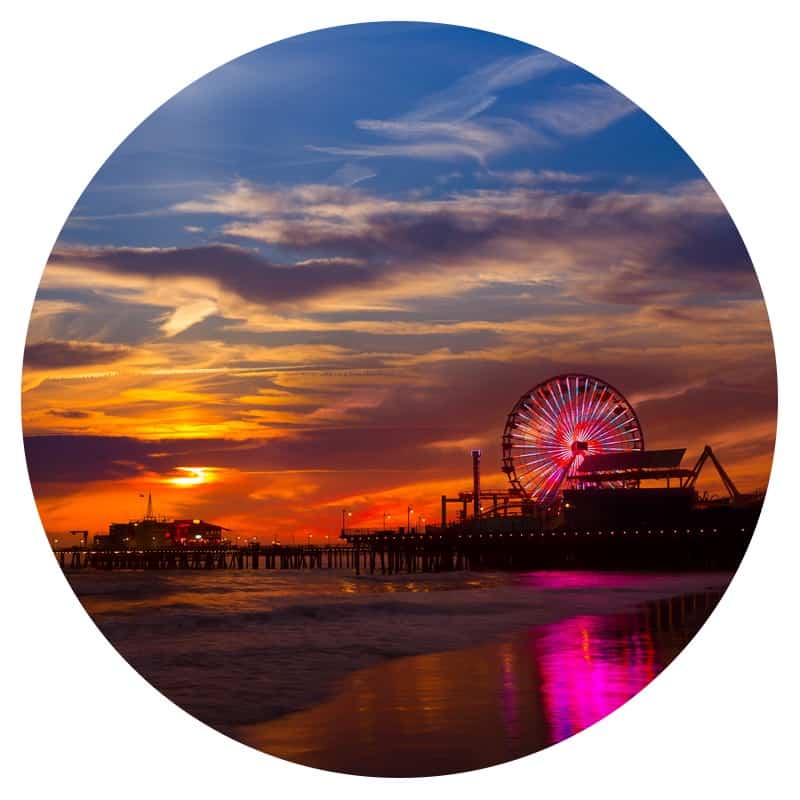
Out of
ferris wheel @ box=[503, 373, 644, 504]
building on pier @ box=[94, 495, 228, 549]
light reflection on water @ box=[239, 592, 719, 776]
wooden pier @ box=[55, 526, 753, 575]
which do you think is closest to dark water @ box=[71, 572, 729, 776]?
light reflection on water @ box=[239, 592, 719, 776]

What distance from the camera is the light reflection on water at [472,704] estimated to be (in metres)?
6.93

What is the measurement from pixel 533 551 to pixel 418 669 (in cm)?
1675

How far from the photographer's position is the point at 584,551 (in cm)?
2289

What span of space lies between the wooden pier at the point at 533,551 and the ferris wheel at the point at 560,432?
5.74 ft

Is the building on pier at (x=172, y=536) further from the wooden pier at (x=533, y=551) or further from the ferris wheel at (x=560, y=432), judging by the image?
the ferris wheel at (x=560, y=432)

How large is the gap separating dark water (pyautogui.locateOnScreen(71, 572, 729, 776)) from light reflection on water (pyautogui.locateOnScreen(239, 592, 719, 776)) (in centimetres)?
1

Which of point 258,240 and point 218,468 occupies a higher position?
point 258,240

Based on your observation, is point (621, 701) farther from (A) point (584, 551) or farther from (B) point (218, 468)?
(A) point (584, 551)

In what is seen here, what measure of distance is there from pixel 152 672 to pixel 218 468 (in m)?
4.04

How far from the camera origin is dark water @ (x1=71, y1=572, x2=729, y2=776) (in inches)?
279

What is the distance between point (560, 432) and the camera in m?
27.6

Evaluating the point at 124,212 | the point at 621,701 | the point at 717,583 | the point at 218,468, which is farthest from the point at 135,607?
the point at 621,701

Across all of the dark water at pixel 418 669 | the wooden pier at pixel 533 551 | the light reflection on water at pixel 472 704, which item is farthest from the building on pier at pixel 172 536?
the light reflection on water at pixel 472 704

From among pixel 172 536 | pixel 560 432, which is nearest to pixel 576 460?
pixel 560 432
